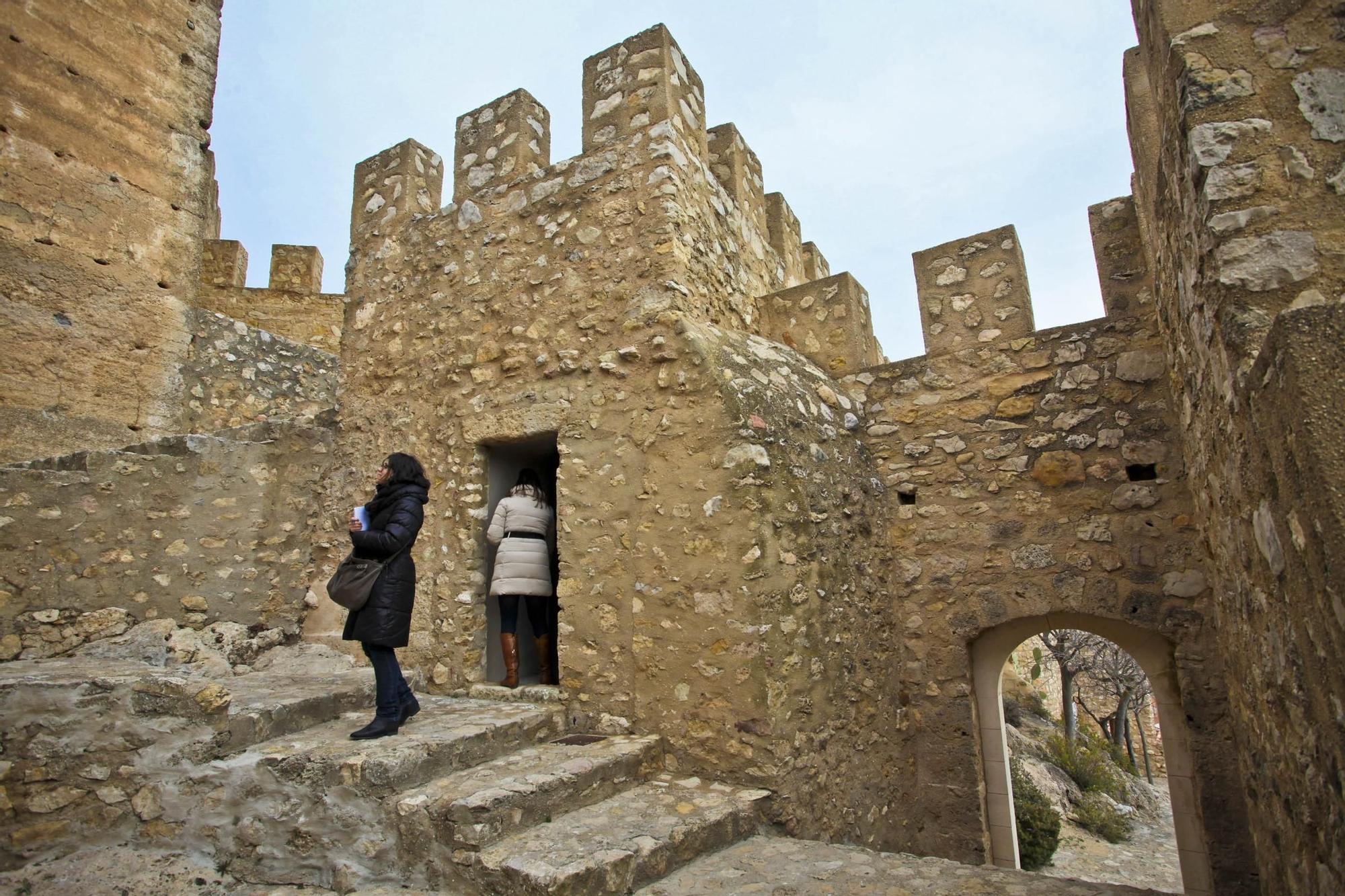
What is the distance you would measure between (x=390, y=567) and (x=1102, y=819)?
10305mm

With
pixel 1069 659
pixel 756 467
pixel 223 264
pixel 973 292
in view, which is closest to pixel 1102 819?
pixel 1069 659

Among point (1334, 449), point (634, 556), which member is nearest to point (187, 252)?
point (634, 556)

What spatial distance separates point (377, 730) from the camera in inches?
131

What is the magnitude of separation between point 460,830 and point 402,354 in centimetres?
328

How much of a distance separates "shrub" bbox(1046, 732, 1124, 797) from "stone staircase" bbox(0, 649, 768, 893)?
33.1ft

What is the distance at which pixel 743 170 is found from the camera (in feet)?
17.9

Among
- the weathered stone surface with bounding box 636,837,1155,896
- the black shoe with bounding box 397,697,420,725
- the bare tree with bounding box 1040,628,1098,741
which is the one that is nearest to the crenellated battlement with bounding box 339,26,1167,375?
the black shoe with bounding box 397,697,420,725

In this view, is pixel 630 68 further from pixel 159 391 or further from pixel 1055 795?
pixel 1055 795

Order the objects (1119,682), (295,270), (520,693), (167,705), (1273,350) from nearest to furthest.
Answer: (1273,350) → (167,705) → (520,693) → (295,270) → (1119,682)

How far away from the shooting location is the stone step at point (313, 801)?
9.53 ft

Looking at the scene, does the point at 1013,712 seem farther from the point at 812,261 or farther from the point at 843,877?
the point at 843,877

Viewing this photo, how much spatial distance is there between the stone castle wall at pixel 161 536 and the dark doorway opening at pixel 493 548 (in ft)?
4.53

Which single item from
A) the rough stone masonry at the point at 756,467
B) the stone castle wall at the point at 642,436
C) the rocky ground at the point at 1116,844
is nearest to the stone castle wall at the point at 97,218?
the rough stone masonry at the point at 756,467

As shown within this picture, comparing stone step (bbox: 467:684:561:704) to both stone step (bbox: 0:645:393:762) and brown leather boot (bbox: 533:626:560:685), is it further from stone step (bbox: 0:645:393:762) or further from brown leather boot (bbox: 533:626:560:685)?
stone step (bbox: 0:645:393:762)
